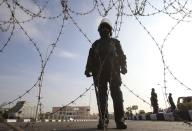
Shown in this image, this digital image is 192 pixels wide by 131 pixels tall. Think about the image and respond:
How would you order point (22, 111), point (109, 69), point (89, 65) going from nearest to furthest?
point (109, 69) → point (89, 65) → point (22, 111)

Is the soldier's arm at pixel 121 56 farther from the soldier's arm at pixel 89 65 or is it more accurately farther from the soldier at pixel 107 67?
the soldier's arm at pixel 89 65

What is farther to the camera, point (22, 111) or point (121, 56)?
point (22, 111)

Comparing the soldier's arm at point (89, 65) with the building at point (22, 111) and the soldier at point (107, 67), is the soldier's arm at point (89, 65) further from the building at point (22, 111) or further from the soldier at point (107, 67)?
the building at point (22, 111)

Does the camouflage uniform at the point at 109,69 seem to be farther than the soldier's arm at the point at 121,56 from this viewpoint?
No

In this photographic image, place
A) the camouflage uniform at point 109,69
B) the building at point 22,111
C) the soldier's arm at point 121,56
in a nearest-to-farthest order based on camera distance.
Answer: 1. the camouflage uniform at point 109,69
2. the soldier's arm at point 121,56
3. the building at point 22,111

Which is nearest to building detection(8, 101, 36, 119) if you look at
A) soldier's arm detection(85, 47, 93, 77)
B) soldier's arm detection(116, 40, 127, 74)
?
soldier's arm detection(85, 47, 93, 77)

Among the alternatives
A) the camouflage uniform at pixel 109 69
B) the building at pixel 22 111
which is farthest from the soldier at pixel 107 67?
the building at pixel 22 111

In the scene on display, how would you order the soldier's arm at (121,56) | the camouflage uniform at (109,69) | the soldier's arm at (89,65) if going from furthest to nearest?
1. the soldier's arm at (89,65)
2. the soldier's arm at (121,56)
3. the camouflage uniform at (109,69)

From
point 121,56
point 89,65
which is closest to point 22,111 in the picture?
point 89,65

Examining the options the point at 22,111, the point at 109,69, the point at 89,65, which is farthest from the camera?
the point at 22,111

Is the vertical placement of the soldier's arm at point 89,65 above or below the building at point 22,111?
below

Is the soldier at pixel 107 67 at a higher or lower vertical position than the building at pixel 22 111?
lower

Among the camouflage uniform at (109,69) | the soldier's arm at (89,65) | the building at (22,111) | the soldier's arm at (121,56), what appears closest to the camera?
the camouflage uniform at (109,69)

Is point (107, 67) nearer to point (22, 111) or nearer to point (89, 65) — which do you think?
point (89, 65)
